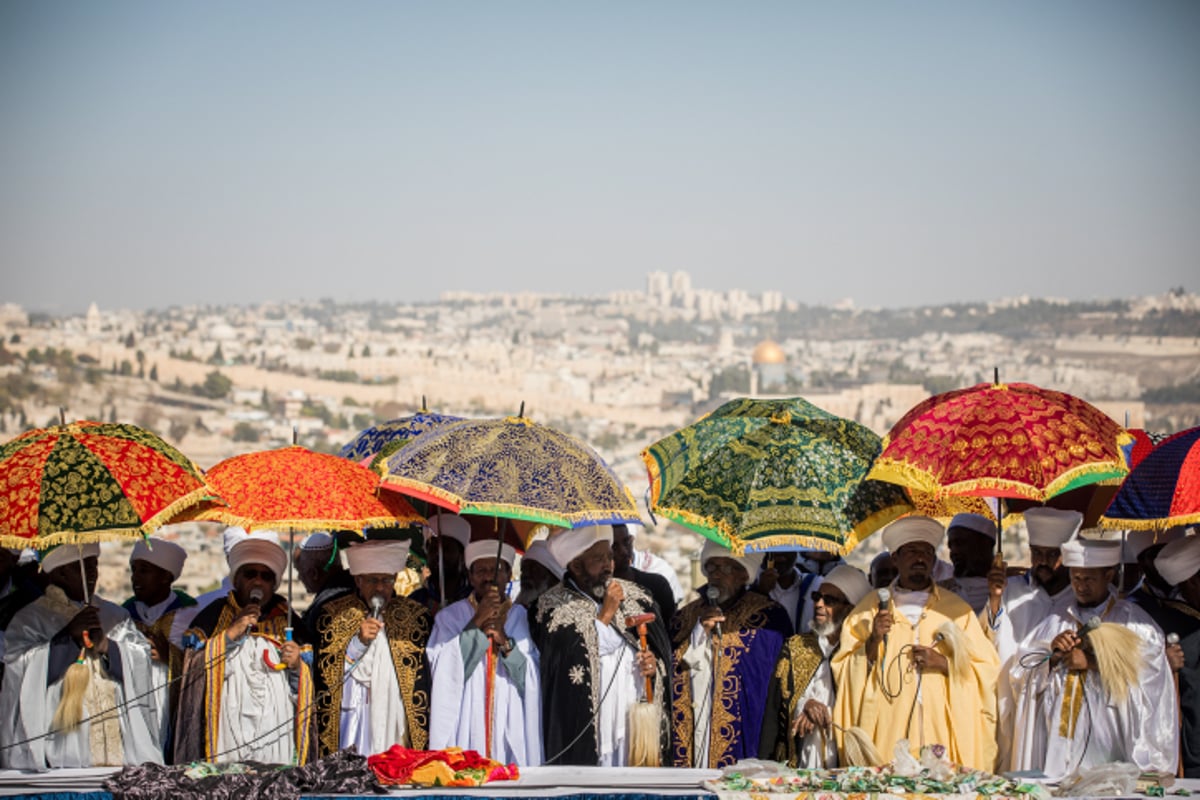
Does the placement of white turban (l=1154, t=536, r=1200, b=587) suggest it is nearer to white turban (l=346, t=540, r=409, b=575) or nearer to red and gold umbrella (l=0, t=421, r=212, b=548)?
white turban (l=346, t=540, r=409, b=575)

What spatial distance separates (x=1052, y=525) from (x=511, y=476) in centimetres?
214

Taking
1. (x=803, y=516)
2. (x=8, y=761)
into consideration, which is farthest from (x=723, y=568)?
(x=8, y=761)

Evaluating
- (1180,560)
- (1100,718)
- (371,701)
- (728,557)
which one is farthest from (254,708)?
(1180,560)

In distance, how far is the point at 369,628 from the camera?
5.71 metres

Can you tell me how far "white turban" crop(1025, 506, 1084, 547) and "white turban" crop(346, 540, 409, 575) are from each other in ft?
8.28

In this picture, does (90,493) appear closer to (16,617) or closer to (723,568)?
(16,617)

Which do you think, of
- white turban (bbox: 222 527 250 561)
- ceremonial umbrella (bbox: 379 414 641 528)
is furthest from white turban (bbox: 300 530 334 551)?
ceremonial umbrella (bbox: 379 414 641 528)

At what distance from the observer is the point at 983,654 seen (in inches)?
216

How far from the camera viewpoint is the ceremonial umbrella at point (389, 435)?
6964mm

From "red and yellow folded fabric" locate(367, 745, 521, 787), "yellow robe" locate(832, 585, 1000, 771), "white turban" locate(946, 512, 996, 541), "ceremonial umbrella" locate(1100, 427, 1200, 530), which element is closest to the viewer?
"red and yellow folded fabric" locate(367, 745, 521, 787)

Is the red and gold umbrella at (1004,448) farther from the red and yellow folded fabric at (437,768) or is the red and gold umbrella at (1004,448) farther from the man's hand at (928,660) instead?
the red and yellow folded fabric at (437,768)

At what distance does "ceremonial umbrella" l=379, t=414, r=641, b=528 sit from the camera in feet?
18.3

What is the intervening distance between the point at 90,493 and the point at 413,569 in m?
2.47

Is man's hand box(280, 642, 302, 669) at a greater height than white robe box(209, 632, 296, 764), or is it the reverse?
man's hand box(280, 642, 302, 669)
